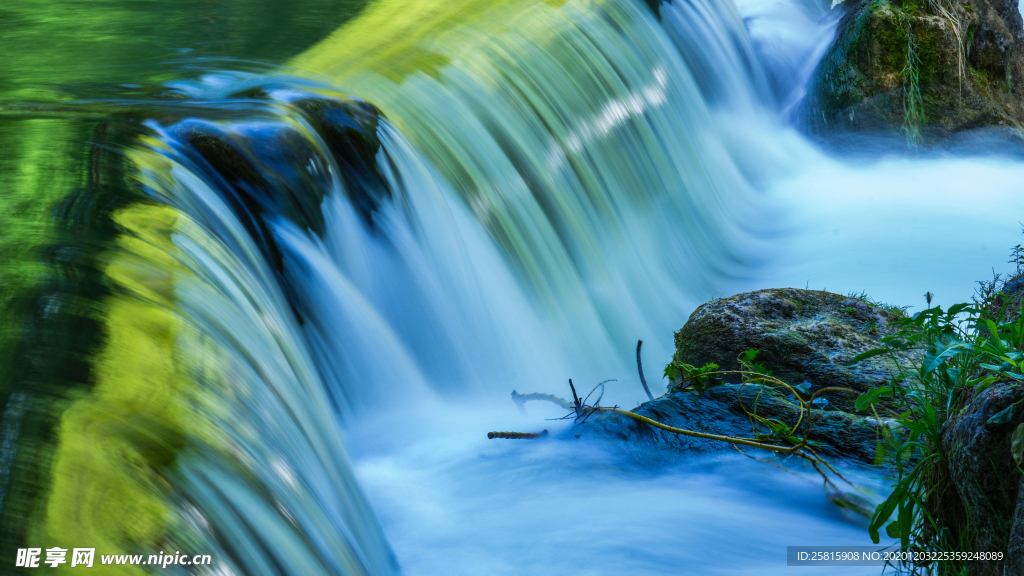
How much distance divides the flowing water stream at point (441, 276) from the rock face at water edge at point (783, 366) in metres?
0.17

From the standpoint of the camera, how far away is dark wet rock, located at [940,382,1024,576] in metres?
1.84

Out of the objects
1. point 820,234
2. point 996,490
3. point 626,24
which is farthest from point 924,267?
point 996,490

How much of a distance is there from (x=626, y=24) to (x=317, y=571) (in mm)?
5572

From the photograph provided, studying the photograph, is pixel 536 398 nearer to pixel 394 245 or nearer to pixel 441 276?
pixel 441 276

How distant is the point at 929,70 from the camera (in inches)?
300

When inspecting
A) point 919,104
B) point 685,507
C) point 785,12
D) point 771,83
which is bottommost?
point 685,507

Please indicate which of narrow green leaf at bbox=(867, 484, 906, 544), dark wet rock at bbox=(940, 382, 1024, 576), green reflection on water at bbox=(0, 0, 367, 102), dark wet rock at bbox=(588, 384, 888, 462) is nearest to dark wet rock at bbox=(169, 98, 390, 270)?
green reflection on water at bbox=(0, 0, 367, 102)

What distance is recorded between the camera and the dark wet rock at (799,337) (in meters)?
3.46

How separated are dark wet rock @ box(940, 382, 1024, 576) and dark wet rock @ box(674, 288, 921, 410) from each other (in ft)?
4.54

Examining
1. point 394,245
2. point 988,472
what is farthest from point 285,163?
point 988,472

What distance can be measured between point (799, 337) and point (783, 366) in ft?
0.49

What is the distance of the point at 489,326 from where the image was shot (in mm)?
4297

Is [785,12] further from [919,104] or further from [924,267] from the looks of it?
[924,267]

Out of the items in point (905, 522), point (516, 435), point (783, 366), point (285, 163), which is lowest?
point (905, 522)
